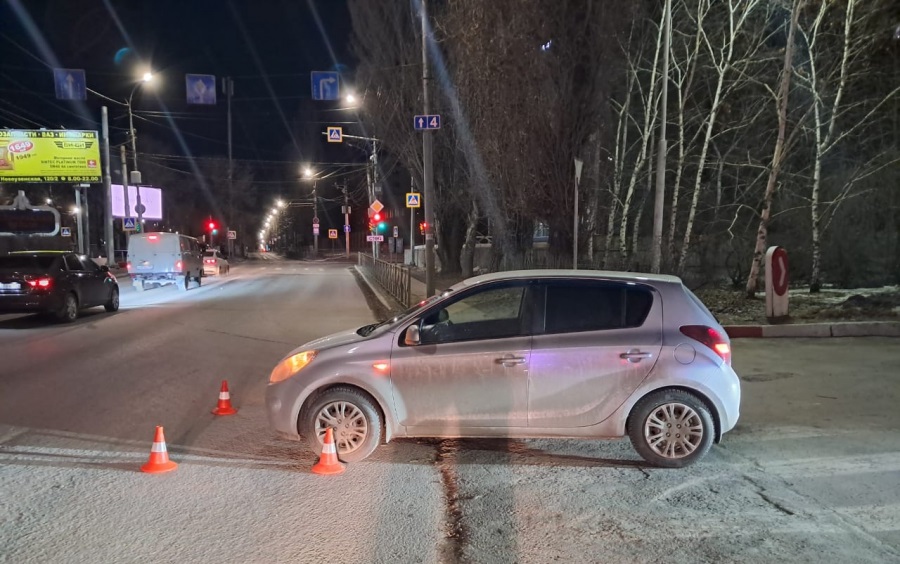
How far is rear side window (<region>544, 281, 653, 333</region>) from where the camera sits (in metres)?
5.02

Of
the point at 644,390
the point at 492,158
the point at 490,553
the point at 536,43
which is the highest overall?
the point at 536,43

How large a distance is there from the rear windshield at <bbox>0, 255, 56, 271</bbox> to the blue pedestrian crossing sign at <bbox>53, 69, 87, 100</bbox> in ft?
37.3

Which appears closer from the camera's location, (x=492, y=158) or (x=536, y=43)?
(x=536, y=43)

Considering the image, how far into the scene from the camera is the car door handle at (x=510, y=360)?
4.89m

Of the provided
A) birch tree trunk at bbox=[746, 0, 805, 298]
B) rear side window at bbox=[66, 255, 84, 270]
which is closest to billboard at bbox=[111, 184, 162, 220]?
rear side window at bbox=[66, 255, 84, 270]

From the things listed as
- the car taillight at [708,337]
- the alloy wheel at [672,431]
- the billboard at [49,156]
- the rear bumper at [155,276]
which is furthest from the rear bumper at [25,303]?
the billboard at [49,156]

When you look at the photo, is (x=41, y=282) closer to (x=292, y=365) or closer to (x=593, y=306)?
(x=292, y=365)

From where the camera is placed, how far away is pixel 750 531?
3.87 metres

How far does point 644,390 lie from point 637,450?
1.73 feet

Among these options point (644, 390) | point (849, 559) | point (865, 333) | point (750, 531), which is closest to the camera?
point (849, 559)

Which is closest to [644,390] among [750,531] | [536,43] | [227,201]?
[750,531]

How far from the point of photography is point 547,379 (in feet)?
16.0

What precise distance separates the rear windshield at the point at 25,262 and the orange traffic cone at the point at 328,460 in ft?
37.9

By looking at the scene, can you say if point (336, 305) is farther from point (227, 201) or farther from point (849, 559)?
point (227, 201)
